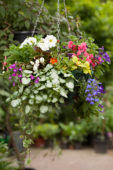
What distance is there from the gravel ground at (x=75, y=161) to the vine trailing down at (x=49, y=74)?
2.08 meters

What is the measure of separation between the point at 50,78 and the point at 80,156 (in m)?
3.06

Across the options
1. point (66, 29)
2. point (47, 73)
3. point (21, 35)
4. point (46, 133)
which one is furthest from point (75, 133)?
point (47, 73)

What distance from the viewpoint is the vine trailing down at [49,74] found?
121cm

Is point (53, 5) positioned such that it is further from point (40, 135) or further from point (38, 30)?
point (40, 135)

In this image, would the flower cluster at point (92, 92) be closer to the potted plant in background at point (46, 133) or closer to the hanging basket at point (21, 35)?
the hanging basket at point (21, 35)

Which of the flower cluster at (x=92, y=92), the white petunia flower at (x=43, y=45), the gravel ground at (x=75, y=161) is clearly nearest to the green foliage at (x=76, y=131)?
the gravel ground at (x=75, y=161)

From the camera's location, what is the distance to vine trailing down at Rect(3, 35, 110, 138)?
3.99 ft

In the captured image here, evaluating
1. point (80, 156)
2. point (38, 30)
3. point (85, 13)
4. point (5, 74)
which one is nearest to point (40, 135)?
point (80, 156)

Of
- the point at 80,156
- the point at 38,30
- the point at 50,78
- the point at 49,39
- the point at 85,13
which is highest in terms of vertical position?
the point at 85,13

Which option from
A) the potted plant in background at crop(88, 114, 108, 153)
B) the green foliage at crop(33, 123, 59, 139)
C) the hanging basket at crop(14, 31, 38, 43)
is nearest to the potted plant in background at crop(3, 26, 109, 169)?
the hanging basket at crop(14, 31, 38, 43)

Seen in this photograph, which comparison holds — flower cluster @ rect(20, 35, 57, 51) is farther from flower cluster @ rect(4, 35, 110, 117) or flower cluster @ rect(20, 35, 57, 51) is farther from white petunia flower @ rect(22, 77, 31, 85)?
white petunia flower @ rect(22, 77, 31, 85)

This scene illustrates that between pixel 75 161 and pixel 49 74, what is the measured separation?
281 cm

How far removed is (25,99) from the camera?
1269 millimetres

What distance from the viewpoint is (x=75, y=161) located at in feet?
12.1
